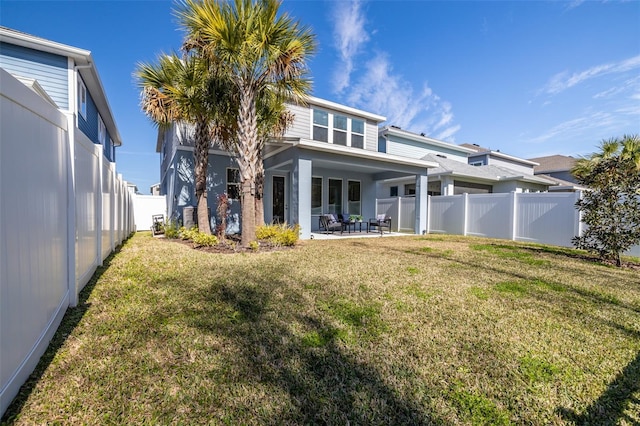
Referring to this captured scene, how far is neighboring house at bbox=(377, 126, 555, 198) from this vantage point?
16.4m

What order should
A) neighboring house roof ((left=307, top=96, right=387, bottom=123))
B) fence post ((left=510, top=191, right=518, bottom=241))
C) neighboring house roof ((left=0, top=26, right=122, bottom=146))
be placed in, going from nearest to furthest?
neighboring house roof ((left=0, top=26, right=122, bottom=146)) → fence post ((left=510, top=191, right=518, bottom=241)) → neighboring house roof ((left=307, top=96, right=387, bottom=123))

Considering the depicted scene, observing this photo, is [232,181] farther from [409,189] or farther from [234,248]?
[409,189]

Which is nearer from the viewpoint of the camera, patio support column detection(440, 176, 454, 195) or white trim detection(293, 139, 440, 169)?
white trim detection(293, 139, 440, 169)

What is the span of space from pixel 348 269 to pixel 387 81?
44.7 feet

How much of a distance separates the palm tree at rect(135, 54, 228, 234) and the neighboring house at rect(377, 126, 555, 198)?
11.9 meters

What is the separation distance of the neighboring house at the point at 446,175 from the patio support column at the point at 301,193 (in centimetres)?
882

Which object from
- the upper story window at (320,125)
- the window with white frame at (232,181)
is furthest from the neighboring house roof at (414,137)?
the window with white frame at (232,181)

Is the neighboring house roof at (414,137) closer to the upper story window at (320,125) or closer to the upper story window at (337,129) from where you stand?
the upper story window at (337,129)

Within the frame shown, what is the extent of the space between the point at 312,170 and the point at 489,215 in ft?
28.8

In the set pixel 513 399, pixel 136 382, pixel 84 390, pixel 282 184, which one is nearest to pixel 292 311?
pixel 136 382

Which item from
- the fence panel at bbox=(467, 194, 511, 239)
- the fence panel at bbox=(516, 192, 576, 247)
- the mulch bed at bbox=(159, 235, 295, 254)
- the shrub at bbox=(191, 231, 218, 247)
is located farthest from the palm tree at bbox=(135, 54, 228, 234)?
the fence panel at bbox=(516, 192, 576, 247)

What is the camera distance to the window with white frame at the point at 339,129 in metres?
14.6

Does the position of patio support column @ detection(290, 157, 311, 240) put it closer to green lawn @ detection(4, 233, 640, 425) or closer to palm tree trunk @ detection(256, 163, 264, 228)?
palm tree trunk @ detection(256, 163, 264, 228)

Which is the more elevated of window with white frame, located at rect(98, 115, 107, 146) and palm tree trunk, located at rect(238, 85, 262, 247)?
window with white frame, located at rect(98, 115, 107, 146)
